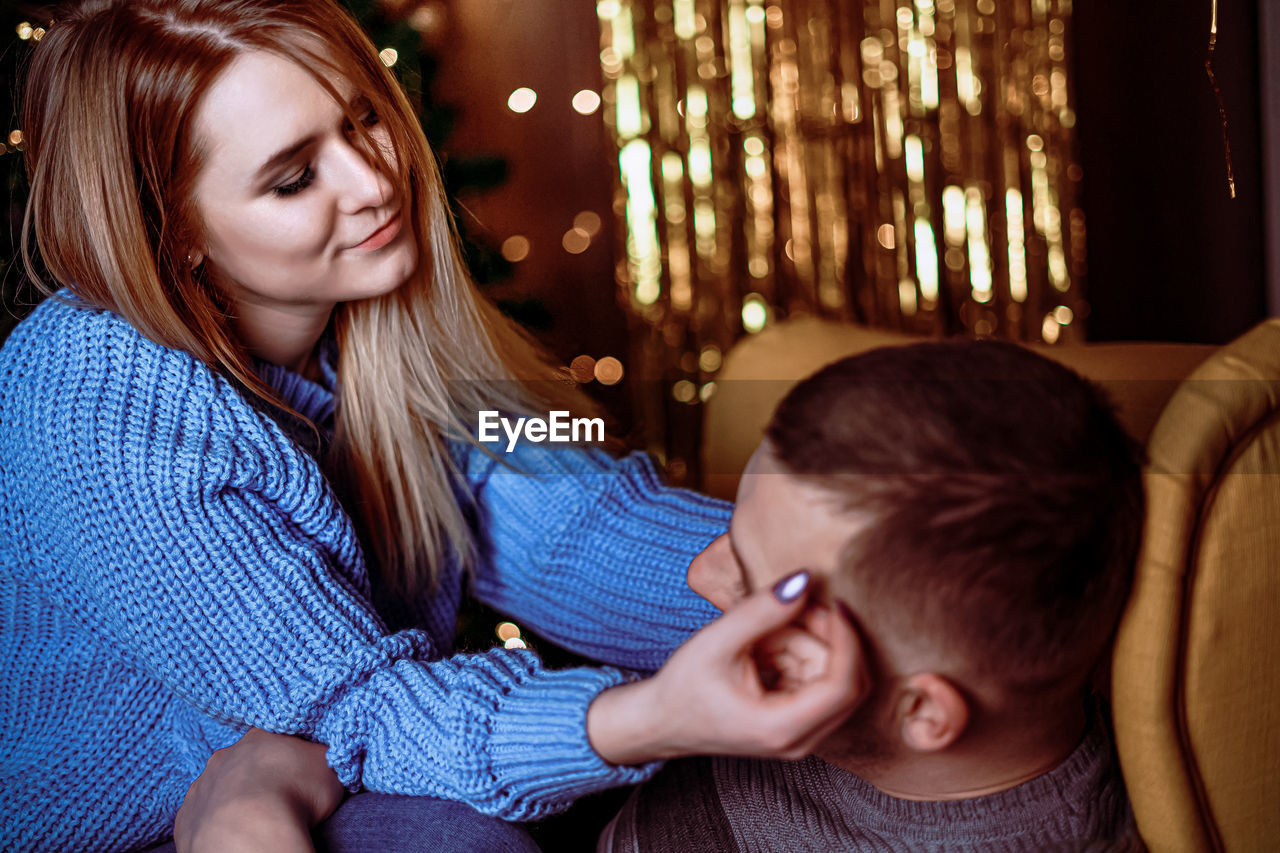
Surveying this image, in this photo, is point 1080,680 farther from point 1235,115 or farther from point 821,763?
point 1235,115

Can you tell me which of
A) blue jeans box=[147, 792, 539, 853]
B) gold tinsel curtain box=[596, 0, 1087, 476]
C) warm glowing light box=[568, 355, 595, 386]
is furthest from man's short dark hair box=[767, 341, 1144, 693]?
gold tinsel curtain box=[596, 0, 1087, 476]

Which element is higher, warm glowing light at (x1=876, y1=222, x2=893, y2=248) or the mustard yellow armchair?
warm glowing light at (x1=876, y1=222, x2=893, y2=248)

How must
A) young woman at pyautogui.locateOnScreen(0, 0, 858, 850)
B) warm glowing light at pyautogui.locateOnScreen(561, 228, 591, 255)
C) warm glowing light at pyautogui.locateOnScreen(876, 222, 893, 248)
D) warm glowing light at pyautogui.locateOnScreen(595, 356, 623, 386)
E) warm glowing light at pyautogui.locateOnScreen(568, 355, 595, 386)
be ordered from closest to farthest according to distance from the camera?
young woman at pyautogui.locateOnScreen(0, 0, 858, 850), warm glowing light at pyautogui.locateOnScreen(568, 355, 595, 386), warm glowing light at pyautogui.locateOnScreen(595, 356, 623, 386), warm glowing light at pyautogui.locateOnScreen(561, 228, 591, 255), warm glowing light at pyautogui.locateOnScreen(876, 222, 893, 248)

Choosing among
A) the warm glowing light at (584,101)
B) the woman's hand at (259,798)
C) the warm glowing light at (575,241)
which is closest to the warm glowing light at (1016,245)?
the warm glowing light at (575,241)

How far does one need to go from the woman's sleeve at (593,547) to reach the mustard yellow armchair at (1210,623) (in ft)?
1.11

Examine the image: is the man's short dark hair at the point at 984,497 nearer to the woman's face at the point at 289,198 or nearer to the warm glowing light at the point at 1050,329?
the woman's face at the point at 289,198

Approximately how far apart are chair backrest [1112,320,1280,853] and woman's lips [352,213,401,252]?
21.1 inches

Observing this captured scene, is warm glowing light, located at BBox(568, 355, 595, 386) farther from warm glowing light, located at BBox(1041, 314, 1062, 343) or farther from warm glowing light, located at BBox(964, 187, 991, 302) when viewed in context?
warm glowing light, located at BBox(1041, 314, 1062, 343)

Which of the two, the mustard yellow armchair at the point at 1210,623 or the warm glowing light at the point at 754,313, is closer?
the mustard yellow armchair at the point at 1210,623

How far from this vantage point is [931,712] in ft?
1.56

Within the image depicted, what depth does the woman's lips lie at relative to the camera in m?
0.70

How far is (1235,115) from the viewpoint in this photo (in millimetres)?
996

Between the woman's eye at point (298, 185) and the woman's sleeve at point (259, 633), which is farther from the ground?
the woman's eye at point (298, 185)

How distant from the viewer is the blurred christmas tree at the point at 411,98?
819mm
